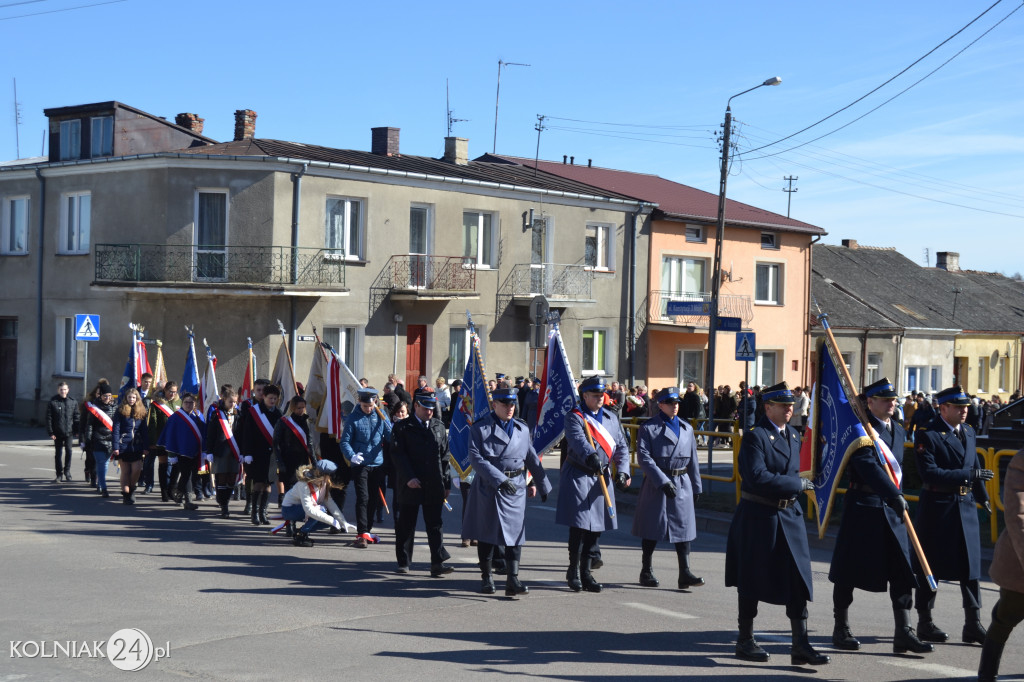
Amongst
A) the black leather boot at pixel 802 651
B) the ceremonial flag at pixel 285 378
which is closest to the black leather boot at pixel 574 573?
the black leather boot at pixel 802 651

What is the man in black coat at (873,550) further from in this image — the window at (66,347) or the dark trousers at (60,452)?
the window at (66,347)

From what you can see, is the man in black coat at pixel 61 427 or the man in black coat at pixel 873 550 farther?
the man in black coat at pixel 61 427

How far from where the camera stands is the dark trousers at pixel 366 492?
1253 cm

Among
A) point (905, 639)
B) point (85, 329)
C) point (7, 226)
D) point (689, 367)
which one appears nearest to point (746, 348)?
point (905, 639)

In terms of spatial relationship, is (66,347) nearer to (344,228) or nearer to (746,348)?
(344,228)

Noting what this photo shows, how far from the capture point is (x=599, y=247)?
3544 cm

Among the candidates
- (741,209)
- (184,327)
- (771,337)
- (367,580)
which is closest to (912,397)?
(771,337)

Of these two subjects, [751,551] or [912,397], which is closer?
[751,551]

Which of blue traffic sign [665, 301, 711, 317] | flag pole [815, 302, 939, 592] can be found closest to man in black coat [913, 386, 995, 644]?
flag pole [815, 302, 939, 592]

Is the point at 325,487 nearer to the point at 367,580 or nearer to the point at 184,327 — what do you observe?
the point at 367,580

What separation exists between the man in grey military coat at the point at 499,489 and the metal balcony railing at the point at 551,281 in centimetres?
2262

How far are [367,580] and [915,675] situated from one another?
198 inches

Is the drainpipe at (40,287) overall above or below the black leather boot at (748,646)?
above

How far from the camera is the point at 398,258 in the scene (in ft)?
99.7
